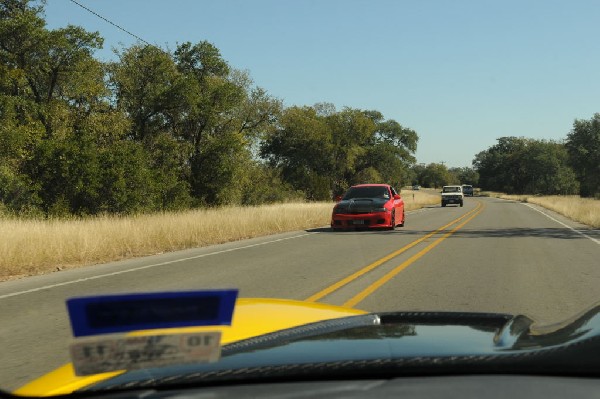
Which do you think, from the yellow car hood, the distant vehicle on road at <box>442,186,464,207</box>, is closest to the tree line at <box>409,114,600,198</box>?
the distant vehicle on road at <box>442,186,464,207</box>

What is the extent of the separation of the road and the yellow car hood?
2.07 meters

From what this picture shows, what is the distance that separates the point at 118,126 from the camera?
33.1 meters

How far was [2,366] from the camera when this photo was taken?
4.95 m

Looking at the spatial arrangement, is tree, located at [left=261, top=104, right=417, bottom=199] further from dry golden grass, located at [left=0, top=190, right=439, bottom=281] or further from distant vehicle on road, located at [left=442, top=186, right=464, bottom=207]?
dry golden grass, located at [left=0, top=190, right=439, bottom=281]

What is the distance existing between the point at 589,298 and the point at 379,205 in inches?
514

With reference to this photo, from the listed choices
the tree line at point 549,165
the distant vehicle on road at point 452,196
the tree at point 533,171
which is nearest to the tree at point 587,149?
the tree line at point 549,165

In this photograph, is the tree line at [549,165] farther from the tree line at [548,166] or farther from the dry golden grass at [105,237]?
the dry golden grass at [105,237]

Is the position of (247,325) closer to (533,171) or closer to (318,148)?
(318,148)

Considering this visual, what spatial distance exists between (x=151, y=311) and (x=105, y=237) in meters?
14.2

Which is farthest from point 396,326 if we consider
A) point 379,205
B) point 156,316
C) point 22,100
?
point 22,100

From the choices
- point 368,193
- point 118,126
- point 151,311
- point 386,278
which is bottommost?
point 386,278

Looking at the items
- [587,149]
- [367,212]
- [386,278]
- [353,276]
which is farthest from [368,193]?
[587,149]

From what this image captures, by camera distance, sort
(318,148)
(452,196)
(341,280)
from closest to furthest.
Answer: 1. (341,280)
2. (452,196)
3. (318,148)

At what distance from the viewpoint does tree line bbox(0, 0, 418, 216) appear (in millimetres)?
29156
